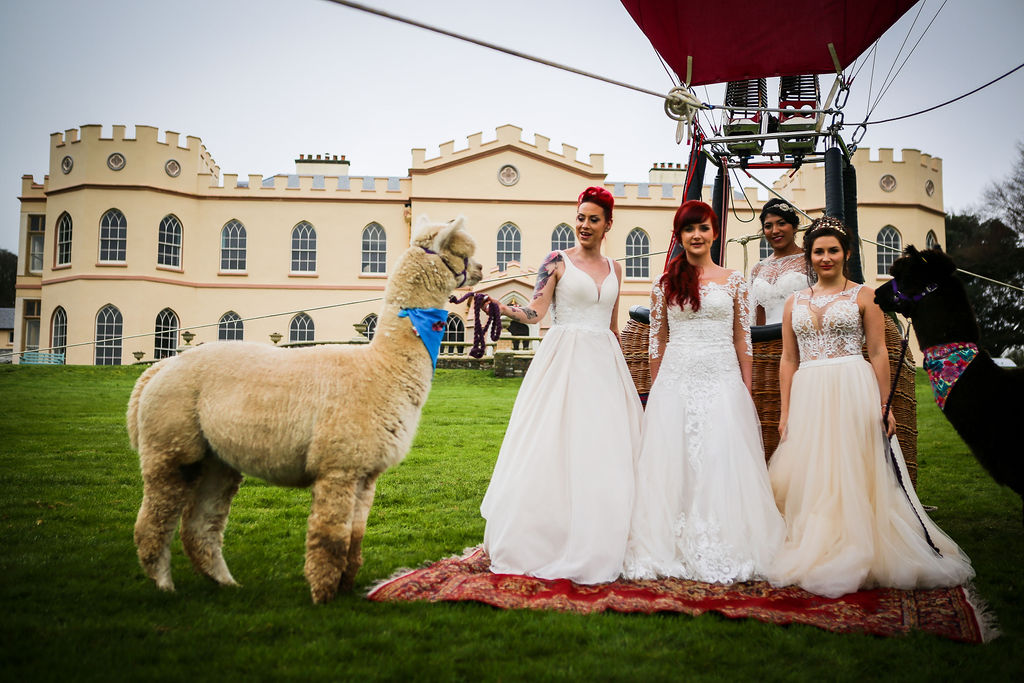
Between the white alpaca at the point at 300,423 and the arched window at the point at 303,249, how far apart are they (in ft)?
88.0

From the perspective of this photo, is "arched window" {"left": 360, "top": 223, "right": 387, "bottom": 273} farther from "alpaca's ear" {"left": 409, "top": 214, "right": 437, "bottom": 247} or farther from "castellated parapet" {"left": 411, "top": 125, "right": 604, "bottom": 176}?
"alpaca's ear" {"left": 409, "top": 214, "right": 437, "bottom": 247}

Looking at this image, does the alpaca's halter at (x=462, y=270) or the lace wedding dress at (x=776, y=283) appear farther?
the lace wedding dress at (x=776, y=283)

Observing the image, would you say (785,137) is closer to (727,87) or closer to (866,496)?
(727,87)

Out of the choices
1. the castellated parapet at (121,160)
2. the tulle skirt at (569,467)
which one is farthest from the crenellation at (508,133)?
the tulle skirt at (569,467)

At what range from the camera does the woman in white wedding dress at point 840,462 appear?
12.1 ft

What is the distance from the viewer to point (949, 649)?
112 inches

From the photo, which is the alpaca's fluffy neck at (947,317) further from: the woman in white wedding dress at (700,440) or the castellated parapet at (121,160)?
the castellated parapet at (121,160)

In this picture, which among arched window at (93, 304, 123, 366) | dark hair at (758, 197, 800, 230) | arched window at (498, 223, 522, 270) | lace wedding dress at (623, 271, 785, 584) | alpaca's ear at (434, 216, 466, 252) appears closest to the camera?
alpaca's ear at (434, 216, 466, 252)

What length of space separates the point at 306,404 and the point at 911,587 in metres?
3.47

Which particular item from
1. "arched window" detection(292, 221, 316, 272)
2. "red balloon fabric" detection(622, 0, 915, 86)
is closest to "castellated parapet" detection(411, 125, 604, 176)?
"arched window" detection(292, 221, 316, 272)

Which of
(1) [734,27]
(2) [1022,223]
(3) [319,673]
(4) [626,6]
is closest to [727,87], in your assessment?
(1) [734,27]

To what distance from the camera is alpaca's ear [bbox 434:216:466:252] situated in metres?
3.47

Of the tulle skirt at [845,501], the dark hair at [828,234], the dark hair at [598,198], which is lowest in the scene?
the tulle skirt at [845,501]

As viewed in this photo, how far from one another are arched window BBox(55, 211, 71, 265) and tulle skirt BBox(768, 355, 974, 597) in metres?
31.8
